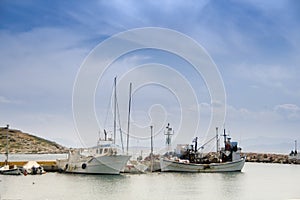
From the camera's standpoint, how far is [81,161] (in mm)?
64562

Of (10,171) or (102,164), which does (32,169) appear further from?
(102,164)

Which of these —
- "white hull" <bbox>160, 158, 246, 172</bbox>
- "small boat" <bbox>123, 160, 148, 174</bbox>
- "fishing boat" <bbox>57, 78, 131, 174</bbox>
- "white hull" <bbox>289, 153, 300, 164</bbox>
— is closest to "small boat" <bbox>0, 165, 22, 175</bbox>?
"fishing boat" <bbox>57, 78, 131, 174</bbox>

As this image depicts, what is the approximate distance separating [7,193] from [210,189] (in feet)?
69.4

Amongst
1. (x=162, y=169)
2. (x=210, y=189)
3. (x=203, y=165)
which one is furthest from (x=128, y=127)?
(x=210, y=189)

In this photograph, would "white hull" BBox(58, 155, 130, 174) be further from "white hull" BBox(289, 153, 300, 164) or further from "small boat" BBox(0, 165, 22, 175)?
"white hull" BBox(289, 153, 300, 164)

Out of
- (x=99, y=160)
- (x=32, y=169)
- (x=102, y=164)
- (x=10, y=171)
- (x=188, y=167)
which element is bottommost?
(x=10, y=171)

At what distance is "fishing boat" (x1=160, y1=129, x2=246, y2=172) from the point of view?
76625 mm

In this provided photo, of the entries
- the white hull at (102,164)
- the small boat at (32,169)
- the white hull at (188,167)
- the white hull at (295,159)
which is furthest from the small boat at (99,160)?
the white hull at (295,159)

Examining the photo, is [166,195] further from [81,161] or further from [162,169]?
[162,169]

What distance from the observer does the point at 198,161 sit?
273 feet

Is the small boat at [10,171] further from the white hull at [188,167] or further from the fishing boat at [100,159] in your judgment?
the white hull at [188,167]

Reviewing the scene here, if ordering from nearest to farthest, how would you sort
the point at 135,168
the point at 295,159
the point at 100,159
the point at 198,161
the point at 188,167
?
the point at 100,159 → the point at 135,168 → the point at 188,167 → the point at 198,161 → the point at 295,159

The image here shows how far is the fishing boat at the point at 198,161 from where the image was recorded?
76625mm

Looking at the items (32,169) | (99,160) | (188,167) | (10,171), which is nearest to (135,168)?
(99,160)
